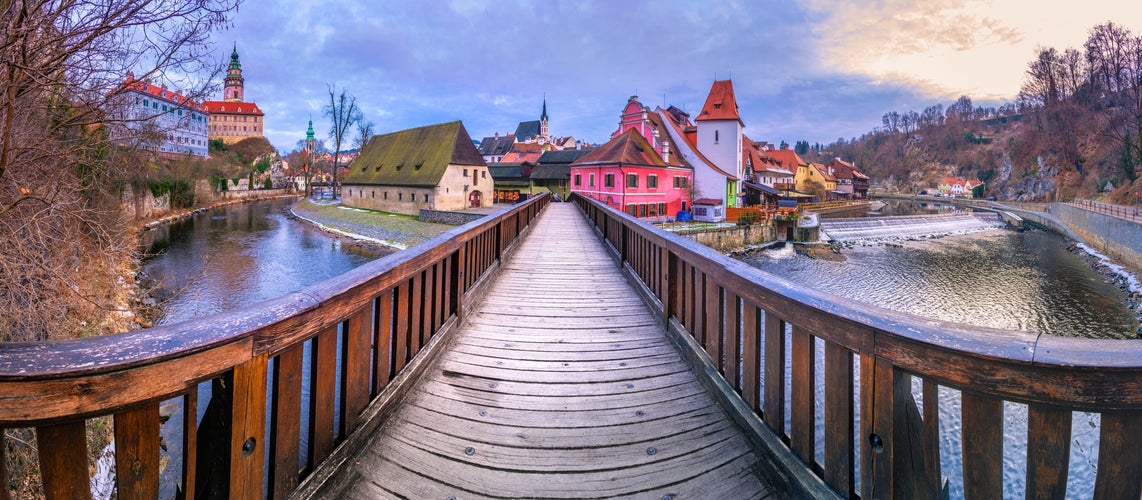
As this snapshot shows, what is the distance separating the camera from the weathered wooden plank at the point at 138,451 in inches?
50.8

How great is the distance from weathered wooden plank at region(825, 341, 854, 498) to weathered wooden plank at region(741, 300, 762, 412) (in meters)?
0.56

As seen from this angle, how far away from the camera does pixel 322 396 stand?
223cm

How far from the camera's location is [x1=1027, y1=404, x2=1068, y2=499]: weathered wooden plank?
52.5 inches

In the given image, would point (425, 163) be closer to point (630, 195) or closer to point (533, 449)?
point (630, 195)

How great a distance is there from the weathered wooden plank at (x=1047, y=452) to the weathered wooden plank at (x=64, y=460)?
243cm

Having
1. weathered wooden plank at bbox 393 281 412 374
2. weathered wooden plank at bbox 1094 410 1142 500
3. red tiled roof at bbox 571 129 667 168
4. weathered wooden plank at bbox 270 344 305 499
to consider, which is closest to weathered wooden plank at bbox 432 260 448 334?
weathered wooden plank at bbox 393 281 412 374

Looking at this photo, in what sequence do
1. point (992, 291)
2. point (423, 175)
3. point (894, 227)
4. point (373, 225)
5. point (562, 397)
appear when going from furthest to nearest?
point (894, 227), point (423, 175), point (373, 225), point (992, 291), point (562, 397)

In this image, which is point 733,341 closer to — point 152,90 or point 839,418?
point 839,418

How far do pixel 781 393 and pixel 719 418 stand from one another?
609 mm

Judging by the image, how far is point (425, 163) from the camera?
127 ft

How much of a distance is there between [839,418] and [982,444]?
542 millimetres

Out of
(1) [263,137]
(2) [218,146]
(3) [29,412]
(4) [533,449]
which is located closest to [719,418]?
(4) [533,449]

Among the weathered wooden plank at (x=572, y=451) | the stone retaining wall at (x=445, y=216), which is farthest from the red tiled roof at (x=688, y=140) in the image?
the weathered wooden plank at (x=572, y=451)

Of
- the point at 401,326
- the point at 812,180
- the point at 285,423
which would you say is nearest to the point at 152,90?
the point at 401,326
